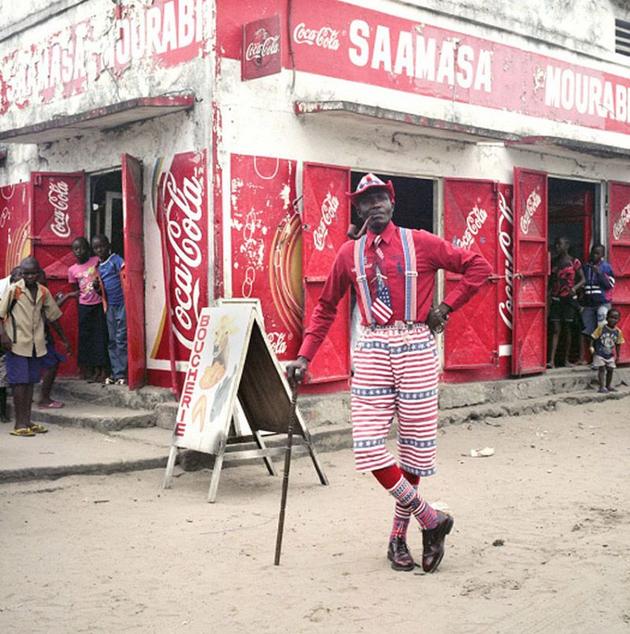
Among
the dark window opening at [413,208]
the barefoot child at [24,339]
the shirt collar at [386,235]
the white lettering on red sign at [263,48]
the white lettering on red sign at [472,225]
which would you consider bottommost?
the barefoot child at [24,339]

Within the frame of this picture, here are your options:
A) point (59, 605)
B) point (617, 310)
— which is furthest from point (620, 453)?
point (59, 605)

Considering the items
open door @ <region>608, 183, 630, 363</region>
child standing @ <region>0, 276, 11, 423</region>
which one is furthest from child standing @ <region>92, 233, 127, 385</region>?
open door @ <region>608, 183, 630, 363</region>

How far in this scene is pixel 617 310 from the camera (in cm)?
1200

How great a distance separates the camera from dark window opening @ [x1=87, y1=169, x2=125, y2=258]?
1013cm

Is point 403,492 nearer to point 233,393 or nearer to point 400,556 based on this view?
point 400,556

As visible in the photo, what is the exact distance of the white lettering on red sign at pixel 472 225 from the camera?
→ 33.4 feet

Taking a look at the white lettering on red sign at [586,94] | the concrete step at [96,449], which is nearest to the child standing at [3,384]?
the concrete step at [96,449]

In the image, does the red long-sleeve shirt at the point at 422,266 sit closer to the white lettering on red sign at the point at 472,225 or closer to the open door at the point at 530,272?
the white lettering on red sign at the point at 472,225

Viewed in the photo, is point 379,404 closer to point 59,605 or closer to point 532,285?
point 59,605

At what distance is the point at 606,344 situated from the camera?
36.9 ft

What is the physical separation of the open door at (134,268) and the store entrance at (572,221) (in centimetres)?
521

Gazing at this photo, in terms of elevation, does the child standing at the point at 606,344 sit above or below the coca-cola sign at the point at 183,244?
below

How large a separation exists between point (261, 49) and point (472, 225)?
10.8 feet

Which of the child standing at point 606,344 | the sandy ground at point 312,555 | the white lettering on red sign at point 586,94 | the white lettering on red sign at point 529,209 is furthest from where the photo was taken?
the white lettering on red sign at point 586,94
